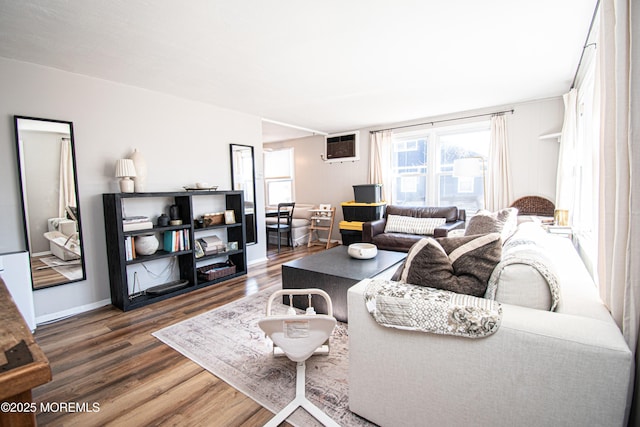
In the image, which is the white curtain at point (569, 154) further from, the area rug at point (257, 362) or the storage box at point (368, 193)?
the area rug at point (257, 362)

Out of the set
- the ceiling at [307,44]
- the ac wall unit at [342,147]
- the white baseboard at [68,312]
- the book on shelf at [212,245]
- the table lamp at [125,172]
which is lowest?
the white baseboard at [68,312]

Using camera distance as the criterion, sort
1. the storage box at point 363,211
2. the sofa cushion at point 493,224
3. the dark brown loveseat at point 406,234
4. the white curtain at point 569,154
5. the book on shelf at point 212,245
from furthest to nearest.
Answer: the storage box at point 363,211 < the dark brown loveseat at point 406,234 < the book on shelf at point 212,245 < the white curtain at point 569,154 < the sofa cushion at point 493,224

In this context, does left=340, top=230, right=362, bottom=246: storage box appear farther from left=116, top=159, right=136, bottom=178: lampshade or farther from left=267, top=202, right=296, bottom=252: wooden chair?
left=116, top=159, right=136, bottom=178: lampshade

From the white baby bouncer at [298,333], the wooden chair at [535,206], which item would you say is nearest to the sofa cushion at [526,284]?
the white baby bouncer at [298,333]

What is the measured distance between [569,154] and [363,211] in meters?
2.83

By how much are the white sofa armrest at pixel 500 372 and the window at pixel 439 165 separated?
11.9ft

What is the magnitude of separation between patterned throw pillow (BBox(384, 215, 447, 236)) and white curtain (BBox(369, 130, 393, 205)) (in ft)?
2.36

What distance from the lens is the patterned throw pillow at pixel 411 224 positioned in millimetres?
4453

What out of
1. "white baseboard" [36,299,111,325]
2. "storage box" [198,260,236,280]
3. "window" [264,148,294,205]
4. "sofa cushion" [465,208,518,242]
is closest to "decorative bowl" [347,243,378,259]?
Answer: "sofa cushion" [465,208,518,242]

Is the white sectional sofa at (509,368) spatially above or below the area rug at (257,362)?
above

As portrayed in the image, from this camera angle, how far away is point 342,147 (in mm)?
5934

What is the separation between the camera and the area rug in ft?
5.31

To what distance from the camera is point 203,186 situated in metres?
3.60

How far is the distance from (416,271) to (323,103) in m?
3.20
